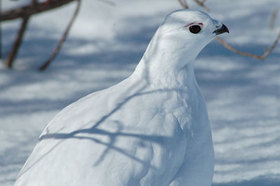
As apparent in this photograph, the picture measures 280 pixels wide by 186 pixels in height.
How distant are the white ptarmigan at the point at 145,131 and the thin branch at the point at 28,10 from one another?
1.25 meters

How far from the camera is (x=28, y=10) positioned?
11.2ft

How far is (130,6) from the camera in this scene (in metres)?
4.71

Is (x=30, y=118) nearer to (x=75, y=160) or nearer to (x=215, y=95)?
(x=215, y=95)

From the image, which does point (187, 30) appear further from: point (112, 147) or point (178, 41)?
point (112, 147)

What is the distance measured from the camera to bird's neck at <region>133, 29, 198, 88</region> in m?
2.28

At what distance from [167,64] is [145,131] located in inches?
14.2

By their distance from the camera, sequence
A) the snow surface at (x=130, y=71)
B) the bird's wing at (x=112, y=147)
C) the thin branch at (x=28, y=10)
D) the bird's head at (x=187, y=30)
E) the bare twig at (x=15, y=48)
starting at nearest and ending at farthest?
1. the bird's wing at (x=112, y=147)
2. the bird's head at (x=187, y=30)
3. the snow surface at (x=130, y=71)
4. the thin branch at (x=28, y=10)
5. the bare twig at (x=15, y=48)

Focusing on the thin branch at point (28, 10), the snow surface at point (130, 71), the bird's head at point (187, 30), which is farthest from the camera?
the thin branch at point (28, 10)

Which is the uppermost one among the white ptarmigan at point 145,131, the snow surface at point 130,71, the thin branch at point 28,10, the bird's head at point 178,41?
the bird's head at point 178,41

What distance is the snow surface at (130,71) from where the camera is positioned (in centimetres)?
289

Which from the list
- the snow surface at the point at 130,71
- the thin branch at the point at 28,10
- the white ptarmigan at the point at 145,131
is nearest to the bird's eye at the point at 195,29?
the white ptarmigan at the point at 145,131

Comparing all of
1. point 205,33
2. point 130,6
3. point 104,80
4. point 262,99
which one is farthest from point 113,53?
point 205,33

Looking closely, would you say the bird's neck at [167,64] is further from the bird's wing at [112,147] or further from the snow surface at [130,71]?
the snow surface at [130,71]

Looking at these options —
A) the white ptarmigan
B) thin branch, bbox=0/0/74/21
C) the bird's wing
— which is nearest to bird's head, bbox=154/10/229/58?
the white ptarmigan
